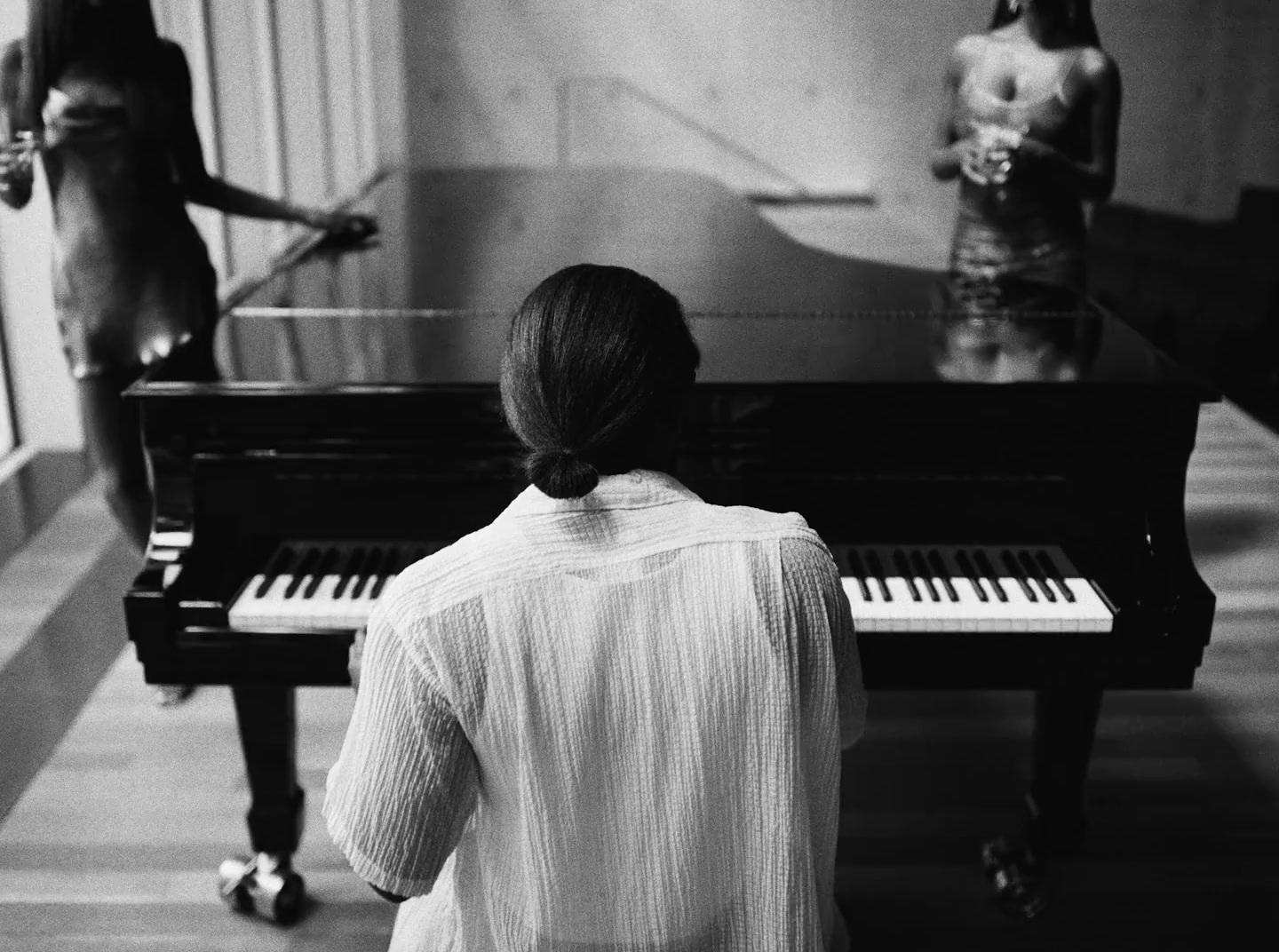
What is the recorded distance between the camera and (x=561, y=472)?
1066mm

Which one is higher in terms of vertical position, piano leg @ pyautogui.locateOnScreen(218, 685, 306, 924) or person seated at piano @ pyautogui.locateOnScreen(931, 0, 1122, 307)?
person seated at piano @ pyautogui.locateOnScreen(931, 0, 1122, 307)

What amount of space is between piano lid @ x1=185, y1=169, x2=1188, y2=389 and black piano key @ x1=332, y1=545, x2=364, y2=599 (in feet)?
0.86

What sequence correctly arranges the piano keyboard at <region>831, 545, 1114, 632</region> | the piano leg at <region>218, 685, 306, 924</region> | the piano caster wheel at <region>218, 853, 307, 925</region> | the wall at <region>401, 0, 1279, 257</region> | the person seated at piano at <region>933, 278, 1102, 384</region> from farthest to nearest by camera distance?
the wall at <region>401, 0, 1279, 257</region> < the piano caster wheel at <region>218, 853, 307, 925</region> < the piano leg at <region>218, 685, 306, 924</region> < the person seated at piano at <region>933, 278, 1102, 384</region> < the piano keyboard at <region>831, 545, 1114, 632</region>

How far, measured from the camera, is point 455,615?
108 centimetres

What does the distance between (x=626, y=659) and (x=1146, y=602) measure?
1.09 m

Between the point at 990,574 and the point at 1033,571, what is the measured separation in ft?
0.22

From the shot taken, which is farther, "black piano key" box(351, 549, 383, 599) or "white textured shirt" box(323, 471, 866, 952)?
"black piano key" box(351, 549, 383, 599)

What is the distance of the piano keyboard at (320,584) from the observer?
6.11 ft

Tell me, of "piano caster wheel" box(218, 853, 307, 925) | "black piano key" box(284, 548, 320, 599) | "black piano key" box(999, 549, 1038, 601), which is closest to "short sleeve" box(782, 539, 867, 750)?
"black piano key" box(999, 549, 1038, 601)

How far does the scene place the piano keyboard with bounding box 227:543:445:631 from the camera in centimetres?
186

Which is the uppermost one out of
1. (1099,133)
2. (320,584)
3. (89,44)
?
(89,44)

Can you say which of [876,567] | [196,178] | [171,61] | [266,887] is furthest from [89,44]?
[876,567]

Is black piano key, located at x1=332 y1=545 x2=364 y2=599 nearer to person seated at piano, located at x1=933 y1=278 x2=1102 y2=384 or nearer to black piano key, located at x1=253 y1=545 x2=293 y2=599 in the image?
black piano key, located at x1=253 y1=545 x2=293 y2=599

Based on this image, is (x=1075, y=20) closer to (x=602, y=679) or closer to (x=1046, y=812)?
(x=1046, y=812)
